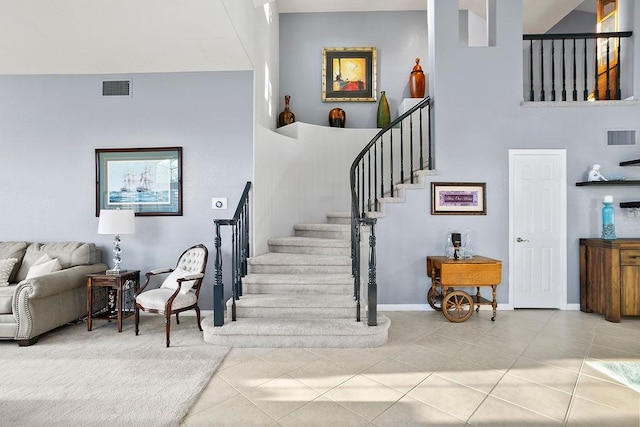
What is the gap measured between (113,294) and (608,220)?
6.34 m

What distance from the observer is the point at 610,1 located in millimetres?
5535

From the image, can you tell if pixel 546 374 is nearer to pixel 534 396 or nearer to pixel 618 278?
pixel 534 396

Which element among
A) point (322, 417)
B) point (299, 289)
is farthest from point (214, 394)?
point (299, 289)

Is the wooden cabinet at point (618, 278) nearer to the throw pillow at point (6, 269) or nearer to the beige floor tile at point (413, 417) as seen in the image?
the beige floor tile at point (413, 417)

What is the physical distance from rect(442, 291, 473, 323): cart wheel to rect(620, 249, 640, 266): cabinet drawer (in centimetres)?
187

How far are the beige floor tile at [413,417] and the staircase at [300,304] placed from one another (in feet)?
3.34

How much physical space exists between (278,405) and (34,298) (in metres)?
2.83

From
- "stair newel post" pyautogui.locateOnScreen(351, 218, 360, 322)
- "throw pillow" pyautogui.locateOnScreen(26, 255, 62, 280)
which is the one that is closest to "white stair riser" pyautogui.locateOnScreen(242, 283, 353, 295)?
"stair newel post" pyautogui.locateOnScreen(351, 218, 360, 322)

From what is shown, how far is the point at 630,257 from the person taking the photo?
414 centimetres

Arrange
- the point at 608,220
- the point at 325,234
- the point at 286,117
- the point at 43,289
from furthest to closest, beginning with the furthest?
the point at 286,117 < the point at 325,234 < the point at 608,220 < the point at 43,289

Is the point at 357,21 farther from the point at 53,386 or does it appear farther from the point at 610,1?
the point at 53,386

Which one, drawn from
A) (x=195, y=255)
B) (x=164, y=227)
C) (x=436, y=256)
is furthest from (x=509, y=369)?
(x=164, y=227)

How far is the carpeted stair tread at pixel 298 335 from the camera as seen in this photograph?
11.1 feet

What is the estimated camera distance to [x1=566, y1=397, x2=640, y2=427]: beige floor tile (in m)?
2.18
